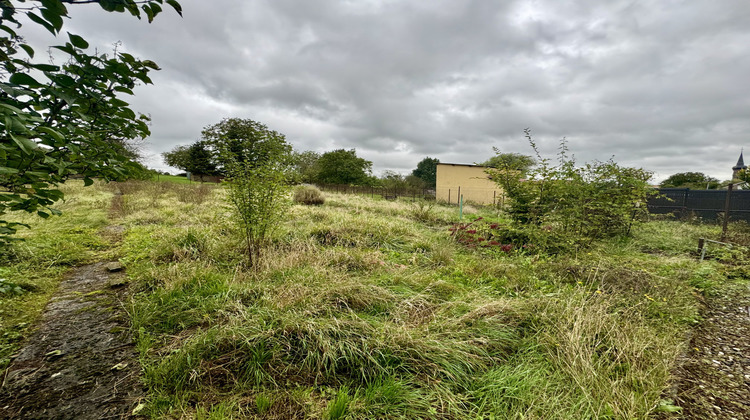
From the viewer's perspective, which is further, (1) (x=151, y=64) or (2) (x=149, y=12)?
(1) (x=151, y=64)

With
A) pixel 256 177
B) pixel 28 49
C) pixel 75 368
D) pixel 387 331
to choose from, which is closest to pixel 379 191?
pixel 256 177

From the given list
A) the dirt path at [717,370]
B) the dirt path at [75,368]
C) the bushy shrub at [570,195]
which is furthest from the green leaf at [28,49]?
the bushy shrub at [570,195]

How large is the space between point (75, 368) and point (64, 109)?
178 cm

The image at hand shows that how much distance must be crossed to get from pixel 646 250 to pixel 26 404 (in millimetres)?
8646

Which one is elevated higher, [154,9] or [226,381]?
[154,9]

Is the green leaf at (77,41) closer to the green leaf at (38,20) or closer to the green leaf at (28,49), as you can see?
the green leaf at (38,20)

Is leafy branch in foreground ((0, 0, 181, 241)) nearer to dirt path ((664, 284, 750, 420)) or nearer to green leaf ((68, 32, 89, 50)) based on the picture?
green leaf ((68, 32, 89, 50))

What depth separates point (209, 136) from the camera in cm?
3152

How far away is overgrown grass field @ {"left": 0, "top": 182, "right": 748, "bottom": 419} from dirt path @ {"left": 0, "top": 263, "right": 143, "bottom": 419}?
111 millimetres

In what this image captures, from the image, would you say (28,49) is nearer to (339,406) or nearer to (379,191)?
(339,406)

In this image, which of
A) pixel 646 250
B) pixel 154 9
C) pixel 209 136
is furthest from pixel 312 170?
pixel 154 9

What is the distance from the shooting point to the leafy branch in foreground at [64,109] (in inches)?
35.9

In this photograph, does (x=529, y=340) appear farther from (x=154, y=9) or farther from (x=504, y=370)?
(x=154, y=9)

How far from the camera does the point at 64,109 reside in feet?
3.73
